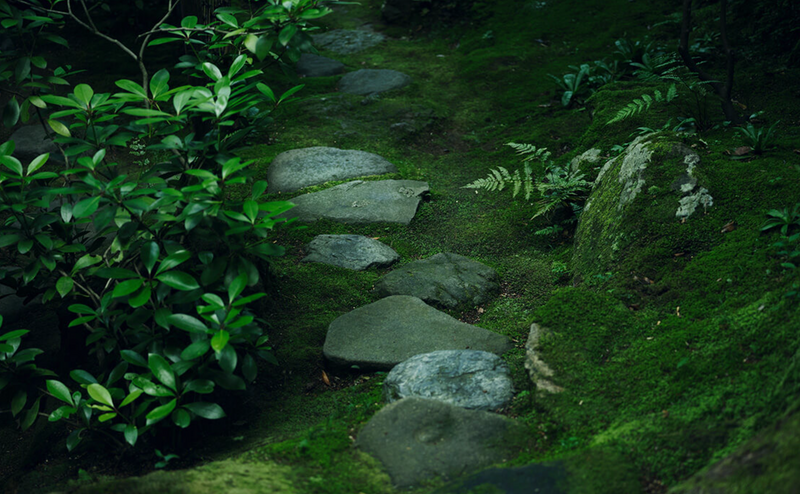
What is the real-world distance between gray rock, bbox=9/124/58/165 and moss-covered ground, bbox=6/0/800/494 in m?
2.25

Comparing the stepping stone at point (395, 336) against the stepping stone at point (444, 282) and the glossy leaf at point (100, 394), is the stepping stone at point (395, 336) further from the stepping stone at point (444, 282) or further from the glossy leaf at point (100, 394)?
the glossy leaf at point (100, 394)

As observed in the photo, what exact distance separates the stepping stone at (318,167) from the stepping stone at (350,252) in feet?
3.53

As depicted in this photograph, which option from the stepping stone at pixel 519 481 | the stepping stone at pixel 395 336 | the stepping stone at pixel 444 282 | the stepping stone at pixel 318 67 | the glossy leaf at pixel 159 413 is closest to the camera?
the stepping stone at pixel 519 481

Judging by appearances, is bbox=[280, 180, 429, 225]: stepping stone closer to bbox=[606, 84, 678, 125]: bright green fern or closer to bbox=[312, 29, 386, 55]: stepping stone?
bbox=[606, 84, 678, 125]: bright green fern

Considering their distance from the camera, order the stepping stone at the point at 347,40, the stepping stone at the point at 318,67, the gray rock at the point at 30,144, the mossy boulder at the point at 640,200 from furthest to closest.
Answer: the stepping stone at the point at 347,40 < the stepping stone at the point at 318,67 < the gray rock at the point at 30,144 < the mossy boulder at the point at 640,200

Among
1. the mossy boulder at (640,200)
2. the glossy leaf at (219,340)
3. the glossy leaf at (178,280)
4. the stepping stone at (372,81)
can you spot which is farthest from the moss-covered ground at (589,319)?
the stepping stone at (372,81)

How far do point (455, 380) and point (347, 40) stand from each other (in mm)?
8301

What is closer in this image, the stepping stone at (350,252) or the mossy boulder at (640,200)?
the mossy boulder at (640,200)

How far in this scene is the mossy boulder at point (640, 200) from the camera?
3.44 metres

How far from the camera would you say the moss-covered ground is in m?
2.12

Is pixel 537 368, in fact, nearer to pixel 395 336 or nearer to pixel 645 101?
pixel 395 336

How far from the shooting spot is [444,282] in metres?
4.05

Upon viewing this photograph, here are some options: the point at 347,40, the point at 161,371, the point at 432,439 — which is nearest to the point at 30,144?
the point at 161,371

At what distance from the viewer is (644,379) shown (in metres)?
2.50
